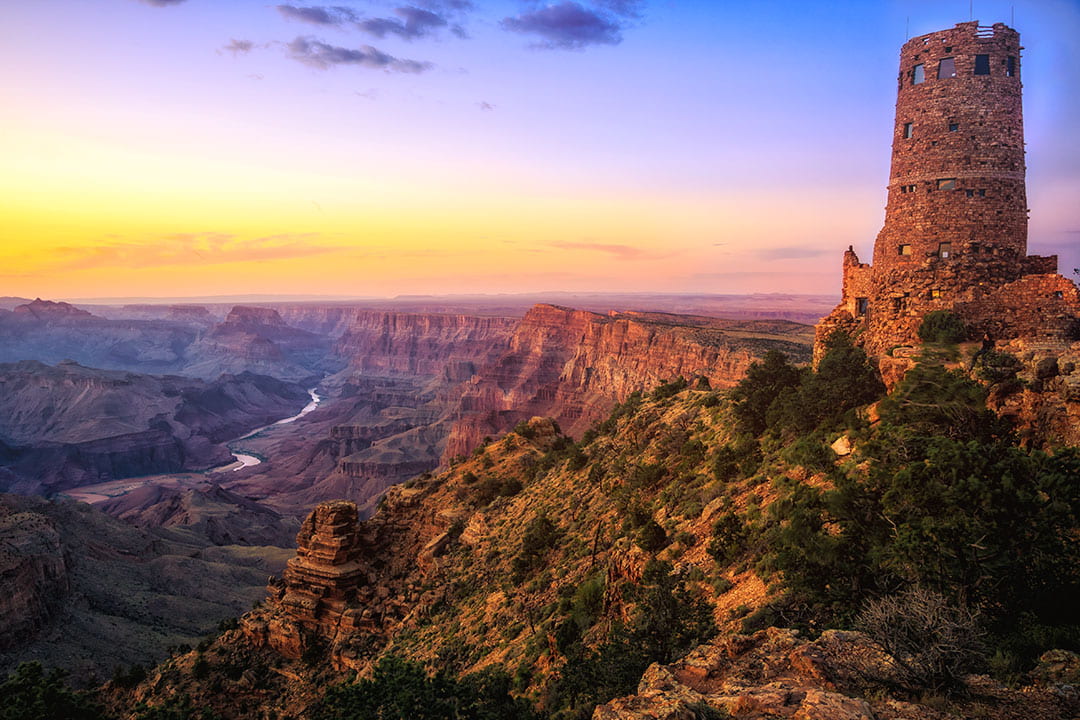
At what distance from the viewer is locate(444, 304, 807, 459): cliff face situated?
248 ft

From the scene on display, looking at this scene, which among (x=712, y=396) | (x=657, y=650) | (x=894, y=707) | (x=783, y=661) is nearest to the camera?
(x=894, y=707)

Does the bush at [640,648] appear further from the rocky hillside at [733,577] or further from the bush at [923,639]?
the bush at [923,639]

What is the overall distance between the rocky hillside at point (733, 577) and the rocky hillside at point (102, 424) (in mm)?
113388

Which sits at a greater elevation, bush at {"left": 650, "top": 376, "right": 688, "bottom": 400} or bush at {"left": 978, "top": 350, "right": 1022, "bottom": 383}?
bush at {"left": 978, "top": 350, "right": 1022, "bottom": 383}

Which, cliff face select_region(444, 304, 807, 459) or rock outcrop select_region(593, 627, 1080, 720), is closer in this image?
rock outcrop select_region(593, 627, 1080, 720)

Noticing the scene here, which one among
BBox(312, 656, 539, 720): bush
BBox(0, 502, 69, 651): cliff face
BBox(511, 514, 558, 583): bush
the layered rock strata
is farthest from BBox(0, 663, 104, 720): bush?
BBox(0, 502, 69, 651): cliff face

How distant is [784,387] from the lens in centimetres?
2117

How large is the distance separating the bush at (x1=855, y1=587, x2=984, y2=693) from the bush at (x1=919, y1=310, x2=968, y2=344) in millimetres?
9258

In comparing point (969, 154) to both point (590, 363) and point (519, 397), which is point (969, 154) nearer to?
point (590, 363)

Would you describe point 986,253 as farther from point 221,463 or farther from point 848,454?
point 221,463

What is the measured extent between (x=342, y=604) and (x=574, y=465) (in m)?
12.5

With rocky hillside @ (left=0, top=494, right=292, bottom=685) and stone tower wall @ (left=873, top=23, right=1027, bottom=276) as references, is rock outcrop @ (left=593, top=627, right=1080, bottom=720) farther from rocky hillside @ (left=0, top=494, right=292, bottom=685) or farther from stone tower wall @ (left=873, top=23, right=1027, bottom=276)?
rocky hillside @ (left=0, top=494, right=292, bottom=685)

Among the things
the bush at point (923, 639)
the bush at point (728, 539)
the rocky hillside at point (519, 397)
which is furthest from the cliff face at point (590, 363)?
the bush at point (923, 639)

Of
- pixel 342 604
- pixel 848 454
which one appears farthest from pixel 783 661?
pixel 342 604
